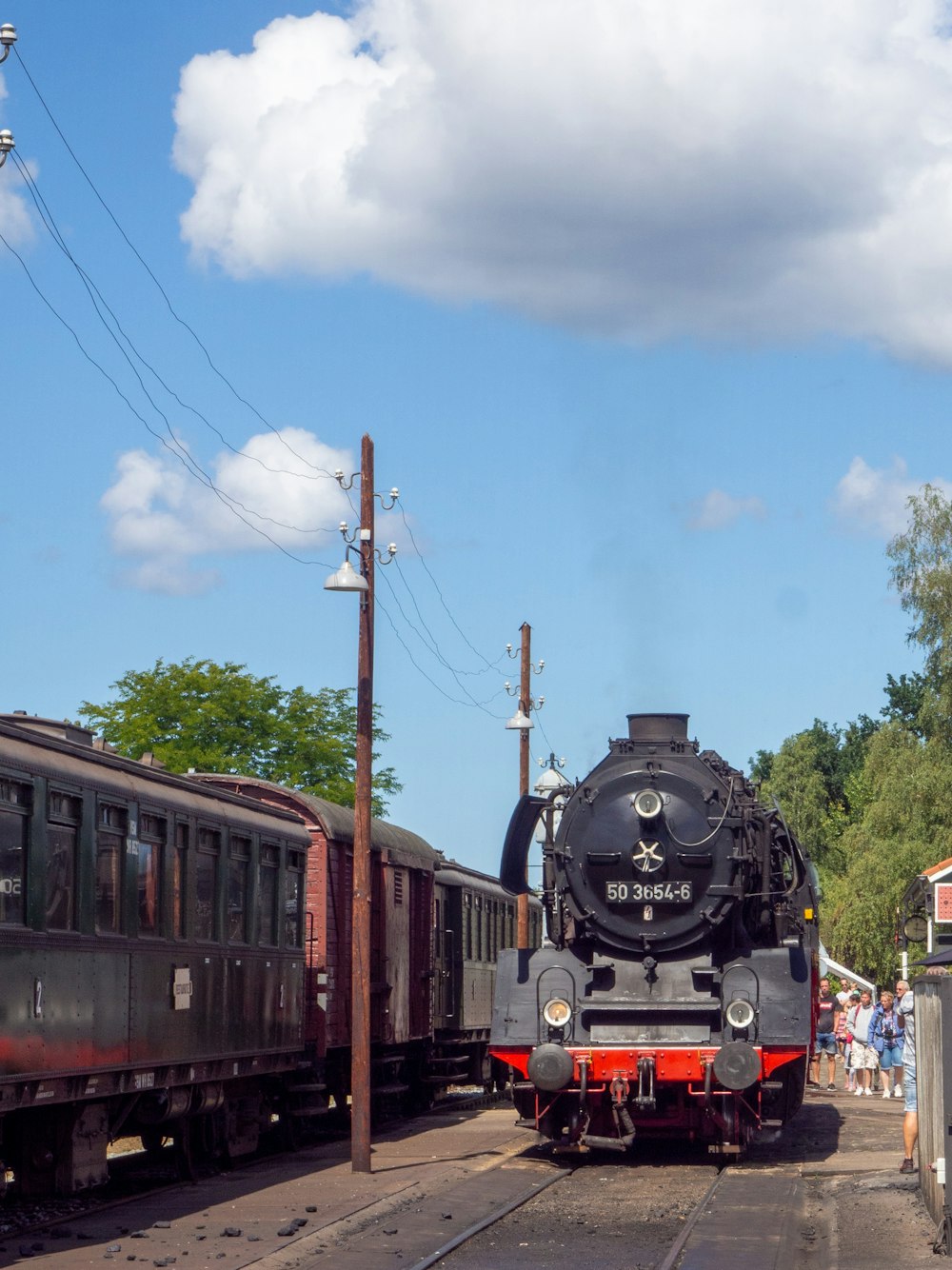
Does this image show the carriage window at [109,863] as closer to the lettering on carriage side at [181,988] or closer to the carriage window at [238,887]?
the lettering on carriage side at [181,988]

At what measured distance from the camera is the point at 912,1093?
14.0m

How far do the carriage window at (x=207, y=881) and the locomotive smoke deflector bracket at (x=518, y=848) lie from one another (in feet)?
8.07

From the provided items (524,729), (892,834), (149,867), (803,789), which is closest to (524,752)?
(524,729)

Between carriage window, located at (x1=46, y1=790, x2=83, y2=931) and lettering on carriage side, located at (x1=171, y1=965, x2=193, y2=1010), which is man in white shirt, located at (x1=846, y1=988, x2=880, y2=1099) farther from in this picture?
carriage window, located at (x1=46, y1=790, x2=83, y2=931)

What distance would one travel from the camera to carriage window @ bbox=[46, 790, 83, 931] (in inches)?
461

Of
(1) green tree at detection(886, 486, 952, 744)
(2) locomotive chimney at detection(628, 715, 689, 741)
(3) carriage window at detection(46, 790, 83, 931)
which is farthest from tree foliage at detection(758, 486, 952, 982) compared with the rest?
(3) carriage window at detection(46, 790, 83, 931)

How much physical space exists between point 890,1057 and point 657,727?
33.9 ft

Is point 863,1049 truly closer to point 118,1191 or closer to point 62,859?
point 118,1191

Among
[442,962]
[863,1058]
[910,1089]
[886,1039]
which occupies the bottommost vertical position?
[863,1058]

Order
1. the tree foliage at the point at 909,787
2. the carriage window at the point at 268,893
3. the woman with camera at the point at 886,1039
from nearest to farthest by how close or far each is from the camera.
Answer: the carriage window at the point at 268,893, the woman with camera at the point at 886,1039, the tree foliage at the point at 909,787

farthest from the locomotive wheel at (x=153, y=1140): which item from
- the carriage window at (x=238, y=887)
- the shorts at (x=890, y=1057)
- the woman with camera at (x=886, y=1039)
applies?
the shorts at (x=890, y=1057)

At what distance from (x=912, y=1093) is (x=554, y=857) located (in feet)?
12.5

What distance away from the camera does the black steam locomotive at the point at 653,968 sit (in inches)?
611

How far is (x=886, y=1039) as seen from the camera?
81.0 ft
